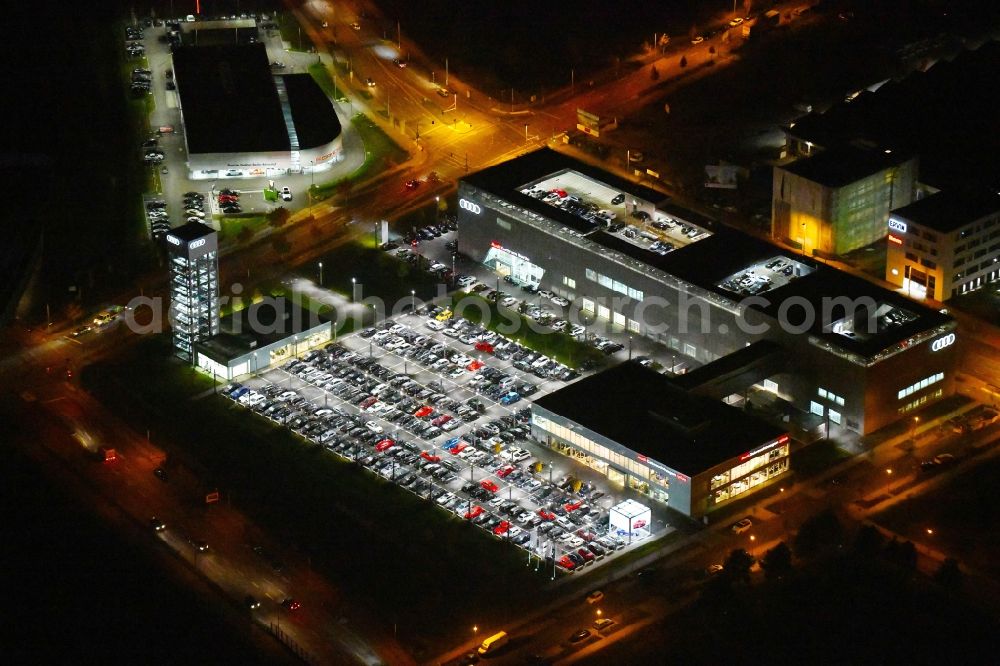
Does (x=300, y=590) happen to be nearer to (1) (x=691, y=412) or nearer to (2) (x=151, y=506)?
(2) (x=151, y=506)

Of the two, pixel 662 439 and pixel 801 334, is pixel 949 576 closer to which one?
pixel 662 439

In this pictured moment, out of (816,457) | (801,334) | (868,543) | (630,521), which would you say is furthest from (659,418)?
(868,543)

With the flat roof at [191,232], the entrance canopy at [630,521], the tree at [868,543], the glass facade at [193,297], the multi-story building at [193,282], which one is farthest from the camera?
the glass facade at [193,297]

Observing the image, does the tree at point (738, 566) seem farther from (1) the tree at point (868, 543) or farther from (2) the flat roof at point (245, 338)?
(2) the flat roof at point (245, 338)

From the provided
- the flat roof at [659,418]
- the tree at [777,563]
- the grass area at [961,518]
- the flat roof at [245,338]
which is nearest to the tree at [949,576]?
the grass area at [961,518]

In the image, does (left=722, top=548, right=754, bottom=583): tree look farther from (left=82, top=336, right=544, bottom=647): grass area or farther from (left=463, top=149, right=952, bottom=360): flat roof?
(left=463, top=149, right=952, bottom=360): flat roof

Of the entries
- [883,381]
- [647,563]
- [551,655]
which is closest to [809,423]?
[883,381]
